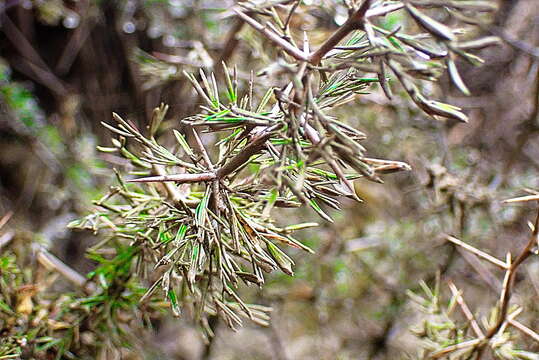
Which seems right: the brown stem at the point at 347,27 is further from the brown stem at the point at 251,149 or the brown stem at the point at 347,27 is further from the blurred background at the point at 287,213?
the blurred background at the point at 287,213

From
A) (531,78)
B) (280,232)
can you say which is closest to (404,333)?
(531,78)

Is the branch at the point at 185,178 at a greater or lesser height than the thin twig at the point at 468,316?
greater

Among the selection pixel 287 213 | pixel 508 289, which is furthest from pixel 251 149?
pixel 287 213

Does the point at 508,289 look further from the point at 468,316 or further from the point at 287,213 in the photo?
the point at 287,213

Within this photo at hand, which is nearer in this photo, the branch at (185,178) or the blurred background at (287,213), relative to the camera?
the branch at (185,178)

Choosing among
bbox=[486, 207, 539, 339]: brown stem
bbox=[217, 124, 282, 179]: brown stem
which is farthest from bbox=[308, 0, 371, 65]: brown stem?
bbox=[486, 207, 539, 339]: brown stem

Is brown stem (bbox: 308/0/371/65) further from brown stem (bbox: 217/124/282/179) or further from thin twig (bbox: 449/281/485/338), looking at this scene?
thin twig (bbox: 449/281/485/338)

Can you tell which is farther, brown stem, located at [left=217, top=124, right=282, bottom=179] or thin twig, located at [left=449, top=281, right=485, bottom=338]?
thin twig, located at [left=449, top=281, right=485, bottom=338]

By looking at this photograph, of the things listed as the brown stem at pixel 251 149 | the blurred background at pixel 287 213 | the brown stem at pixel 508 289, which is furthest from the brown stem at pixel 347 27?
the blurred background at pixel 287 213
